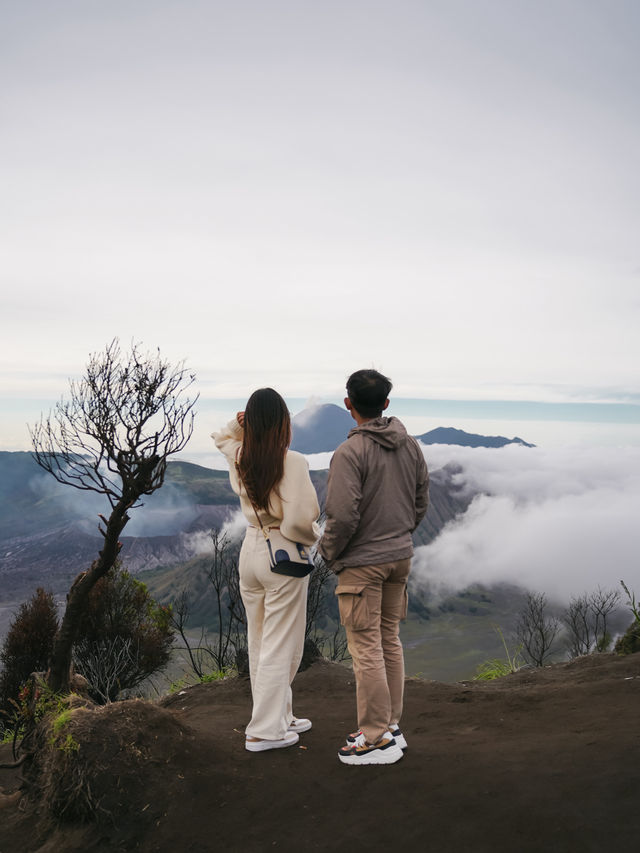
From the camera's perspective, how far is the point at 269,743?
4582 millimetres

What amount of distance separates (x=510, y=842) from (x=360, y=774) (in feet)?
3.73

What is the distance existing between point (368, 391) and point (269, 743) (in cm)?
261

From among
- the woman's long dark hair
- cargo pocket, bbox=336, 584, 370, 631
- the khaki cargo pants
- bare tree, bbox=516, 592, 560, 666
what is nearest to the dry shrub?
the khaki cargo pants

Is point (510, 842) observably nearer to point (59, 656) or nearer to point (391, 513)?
point (391, 513)

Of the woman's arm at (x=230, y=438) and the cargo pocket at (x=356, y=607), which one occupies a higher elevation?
the woman's arm at (x=230, y=438)

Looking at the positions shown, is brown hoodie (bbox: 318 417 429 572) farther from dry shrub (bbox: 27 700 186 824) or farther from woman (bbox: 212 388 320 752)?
dry shrub (bbox: 27 700 186 824)

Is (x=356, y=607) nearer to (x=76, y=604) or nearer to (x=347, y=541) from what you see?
(x=347, y=541)

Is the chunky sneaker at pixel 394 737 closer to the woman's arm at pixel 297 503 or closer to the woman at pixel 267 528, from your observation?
the woman at pixel 267 528

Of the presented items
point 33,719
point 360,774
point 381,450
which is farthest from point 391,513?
point 33,719

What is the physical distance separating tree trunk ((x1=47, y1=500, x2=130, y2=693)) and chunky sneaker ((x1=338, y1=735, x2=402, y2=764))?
421 centimetres

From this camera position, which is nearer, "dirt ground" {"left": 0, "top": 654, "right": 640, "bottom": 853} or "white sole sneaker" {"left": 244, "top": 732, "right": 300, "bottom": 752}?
"dirt ground" {"left": 0, "top": 654, "right": 640, "bottom": 853}

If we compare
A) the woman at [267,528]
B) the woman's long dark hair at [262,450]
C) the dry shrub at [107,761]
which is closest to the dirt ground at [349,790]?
the dry shrub at [107,761]

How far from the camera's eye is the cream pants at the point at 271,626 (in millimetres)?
4426

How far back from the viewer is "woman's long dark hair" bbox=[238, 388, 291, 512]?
4.30 m
